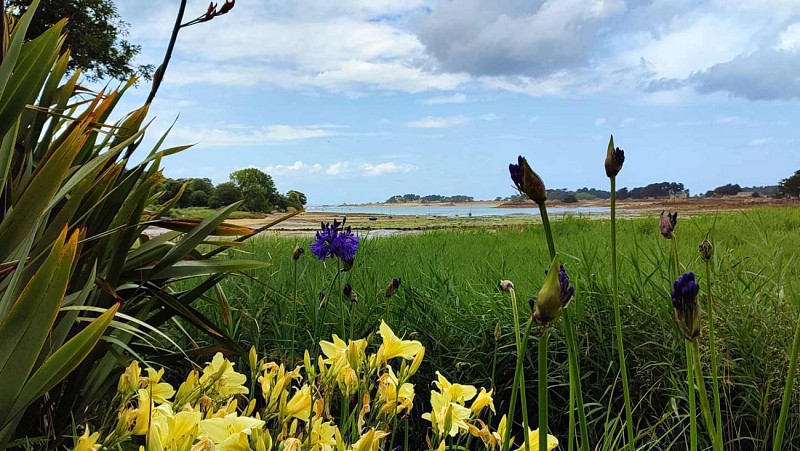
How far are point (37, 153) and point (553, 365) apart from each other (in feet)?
6.48

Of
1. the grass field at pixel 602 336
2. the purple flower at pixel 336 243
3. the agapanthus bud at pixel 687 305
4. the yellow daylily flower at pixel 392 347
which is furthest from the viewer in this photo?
the grass field at pixel 602 336

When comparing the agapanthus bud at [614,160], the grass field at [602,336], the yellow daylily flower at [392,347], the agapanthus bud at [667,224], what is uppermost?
the agapanthus bud at [614,160]

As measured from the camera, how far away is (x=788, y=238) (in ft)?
14.4

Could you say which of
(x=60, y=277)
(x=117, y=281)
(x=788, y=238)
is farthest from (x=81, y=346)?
(x=788, y=238)

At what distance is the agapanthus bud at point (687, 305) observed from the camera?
2.00ft

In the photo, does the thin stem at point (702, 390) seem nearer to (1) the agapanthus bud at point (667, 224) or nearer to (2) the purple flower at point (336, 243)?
(1) the agapanthus bud at point (667, 224)

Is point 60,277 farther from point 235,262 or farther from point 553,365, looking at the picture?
point 553,365

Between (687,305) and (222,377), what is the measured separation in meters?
0.78

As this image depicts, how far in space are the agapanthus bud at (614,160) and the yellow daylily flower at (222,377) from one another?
2.25 feet

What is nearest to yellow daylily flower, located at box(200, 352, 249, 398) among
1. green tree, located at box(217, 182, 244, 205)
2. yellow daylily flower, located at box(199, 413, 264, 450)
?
yellow daylily flower, located at box(199, 413, 264, 450)

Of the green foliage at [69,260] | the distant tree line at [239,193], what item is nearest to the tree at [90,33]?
the distant tree line at [239,193]

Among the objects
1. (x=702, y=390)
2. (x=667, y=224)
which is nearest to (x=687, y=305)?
(x=702, y=390)

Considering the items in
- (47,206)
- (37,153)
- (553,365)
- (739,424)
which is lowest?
(739,424)

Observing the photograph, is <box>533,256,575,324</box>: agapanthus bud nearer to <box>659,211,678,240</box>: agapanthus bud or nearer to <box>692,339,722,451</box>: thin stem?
<box>692,339,722,451</box>: thin stem
